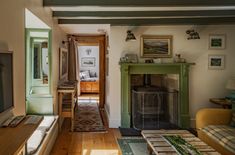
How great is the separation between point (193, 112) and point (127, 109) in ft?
4.56

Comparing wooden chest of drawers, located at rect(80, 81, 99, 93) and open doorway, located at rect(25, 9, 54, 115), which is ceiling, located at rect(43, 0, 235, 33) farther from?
wooden chest of drawers, located at rect(80, 81, 99, 93)

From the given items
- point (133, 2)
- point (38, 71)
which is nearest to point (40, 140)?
point (38, 71)

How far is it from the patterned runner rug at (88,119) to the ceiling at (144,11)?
6.95ft

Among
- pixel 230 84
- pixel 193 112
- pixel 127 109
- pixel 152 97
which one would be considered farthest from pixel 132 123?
pixel 230 84

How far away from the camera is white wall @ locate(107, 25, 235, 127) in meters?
5.70

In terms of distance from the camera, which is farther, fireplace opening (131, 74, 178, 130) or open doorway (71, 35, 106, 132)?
open doorway (71, 35, 106, 132)

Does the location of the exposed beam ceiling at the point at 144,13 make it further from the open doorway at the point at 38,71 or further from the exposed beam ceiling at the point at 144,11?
the open doorway at the point at 38,71

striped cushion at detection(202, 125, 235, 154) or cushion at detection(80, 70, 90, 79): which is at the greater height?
cushion at detection(80, 70, 90, 79)

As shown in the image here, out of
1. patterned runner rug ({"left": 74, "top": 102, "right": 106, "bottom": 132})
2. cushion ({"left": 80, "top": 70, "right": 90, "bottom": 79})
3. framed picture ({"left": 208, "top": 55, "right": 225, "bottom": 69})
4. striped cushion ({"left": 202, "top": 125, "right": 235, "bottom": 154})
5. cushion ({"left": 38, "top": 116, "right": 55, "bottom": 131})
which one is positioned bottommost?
patterned runner rug ({"left": 74, "top": 102, "right": 106, "bottom": 132})

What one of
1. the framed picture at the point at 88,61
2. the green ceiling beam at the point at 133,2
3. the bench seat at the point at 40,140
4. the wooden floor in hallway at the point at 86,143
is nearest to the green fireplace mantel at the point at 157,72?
the wooden floor in hallway at the point at 86,143

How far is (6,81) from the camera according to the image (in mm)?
2109

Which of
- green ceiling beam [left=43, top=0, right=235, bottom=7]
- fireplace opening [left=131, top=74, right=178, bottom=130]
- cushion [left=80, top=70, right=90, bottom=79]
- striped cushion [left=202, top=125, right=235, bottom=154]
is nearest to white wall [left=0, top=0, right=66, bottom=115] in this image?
green ceiling beam [left=43, top=0, right=235, bottom=7]

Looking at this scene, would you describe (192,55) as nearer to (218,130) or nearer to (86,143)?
(218,130)

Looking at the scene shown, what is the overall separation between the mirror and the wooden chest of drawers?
255 inches
